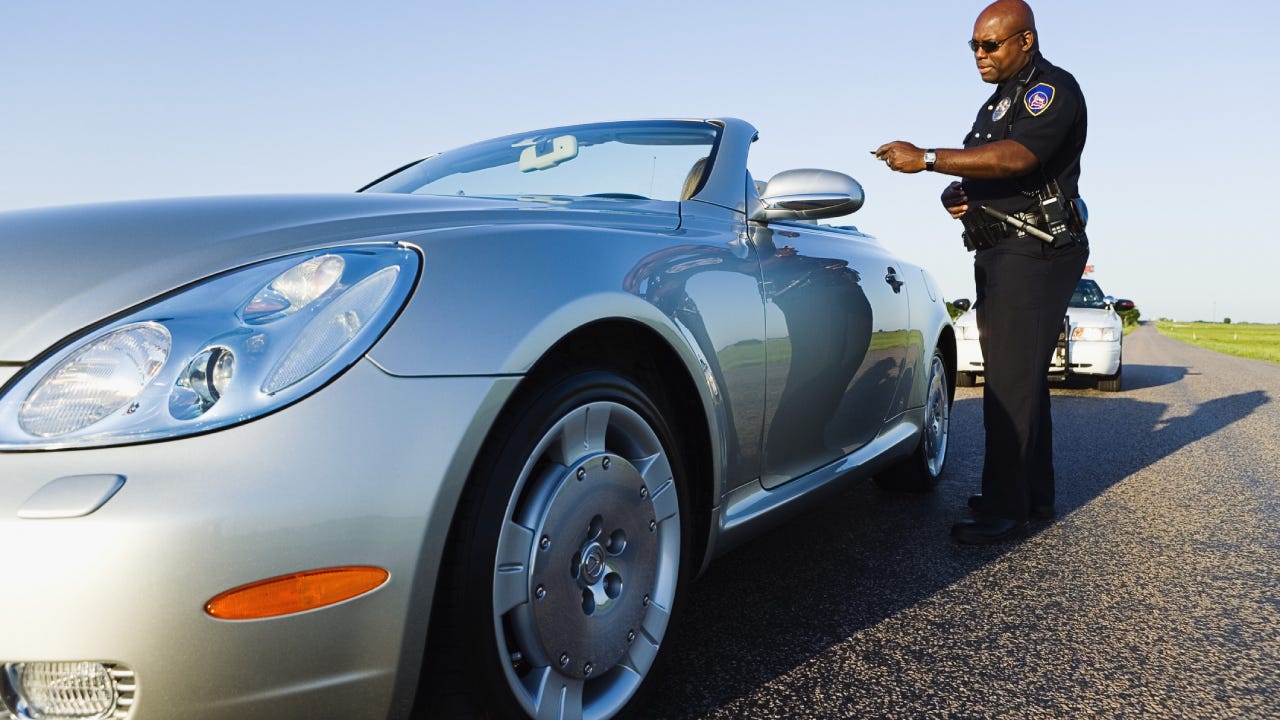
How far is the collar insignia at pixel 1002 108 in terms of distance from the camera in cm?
351

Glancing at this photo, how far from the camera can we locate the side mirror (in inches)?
104

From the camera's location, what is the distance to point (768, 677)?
7.07 feet

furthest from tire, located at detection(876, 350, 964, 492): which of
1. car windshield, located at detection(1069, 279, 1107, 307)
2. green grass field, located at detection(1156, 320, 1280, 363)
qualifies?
green grass field, located at detection(1156, 320, 1280, 363)

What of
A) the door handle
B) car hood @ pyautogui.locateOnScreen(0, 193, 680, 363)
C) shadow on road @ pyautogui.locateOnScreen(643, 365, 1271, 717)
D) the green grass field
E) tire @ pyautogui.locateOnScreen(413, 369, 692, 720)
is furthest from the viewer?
the green grass field

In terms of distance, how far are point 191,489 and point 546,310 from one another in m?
0.64

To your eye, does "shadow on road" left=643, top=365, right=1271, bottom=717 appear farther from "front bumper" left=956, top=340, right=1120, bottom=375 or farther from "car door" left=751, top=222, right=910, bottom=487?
"front bumper" left=956, top=340, right=1120, bottom=375

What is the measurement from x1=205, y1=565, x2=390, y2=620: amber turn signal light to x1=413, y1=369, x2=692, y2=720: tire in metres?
0.17

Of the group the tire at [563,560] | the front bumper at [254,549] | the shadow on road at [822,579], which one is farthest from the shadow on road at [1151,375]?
the front bumper at [254,549]

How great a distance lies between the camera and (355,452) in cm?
130

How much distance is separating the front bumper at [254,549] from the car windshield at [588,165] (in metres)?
1.31

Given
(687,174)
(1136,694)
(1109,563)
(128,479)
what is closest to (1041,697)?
(1136,694)

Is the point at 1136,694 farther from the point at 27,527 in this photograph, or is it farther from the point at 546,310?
the point at 27,527

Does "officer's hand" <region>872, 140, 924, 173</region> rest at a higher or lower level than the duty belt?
higher

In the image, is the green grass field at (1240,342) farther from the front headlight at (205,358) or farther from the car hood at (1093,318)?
the front headlight at (205,358)
